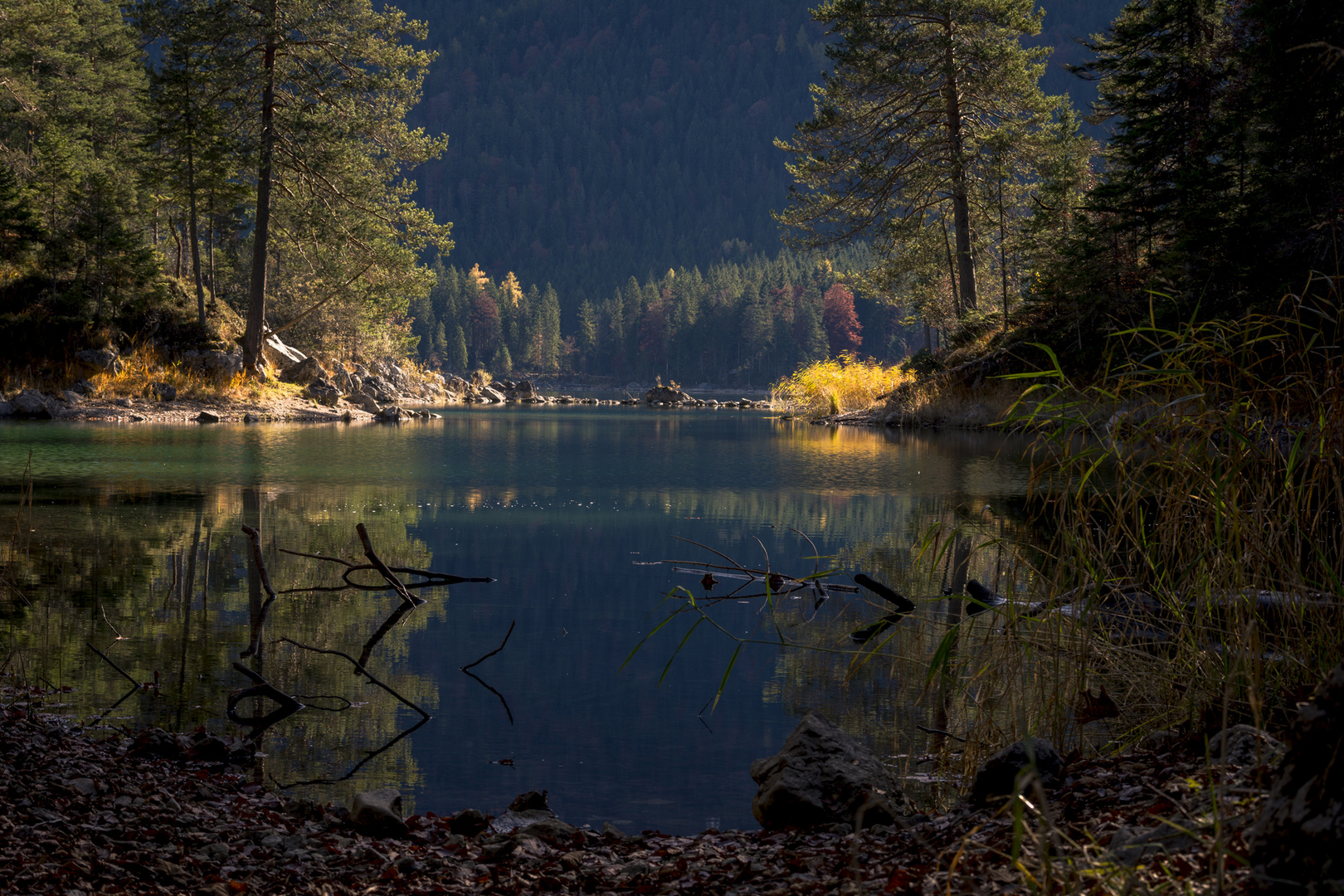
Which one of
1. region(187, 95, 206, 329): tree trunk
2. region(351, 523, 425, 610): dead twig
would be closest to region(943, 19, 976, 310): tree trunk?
region(187, 95, 206, 329): tree trunk

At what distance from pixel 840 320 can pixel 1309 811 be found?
119653 mm

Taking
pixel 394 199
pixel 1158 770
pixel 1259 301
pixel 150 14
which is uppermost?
pixel 150 14

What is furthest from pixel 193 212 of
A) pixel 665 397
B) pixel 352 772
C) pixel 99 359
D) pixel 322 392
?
pixel 665 397

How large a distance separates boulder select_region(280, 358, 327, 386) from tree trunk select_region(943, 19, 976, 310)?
856 inches

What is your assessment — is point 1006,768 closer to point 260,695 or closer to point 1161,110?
point 260,695

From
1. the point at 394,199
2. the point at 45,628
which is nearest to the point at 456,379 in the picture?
the point at 394,199

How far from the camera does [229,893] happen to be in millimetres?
2961

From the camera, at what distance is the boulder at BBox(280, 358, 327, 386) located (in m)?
34.4

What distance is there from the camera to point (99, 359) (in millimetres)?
27016

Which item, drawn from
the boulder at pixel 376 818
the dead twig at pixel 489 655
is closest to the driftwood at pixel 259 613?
the dead twig at pixel 489 655

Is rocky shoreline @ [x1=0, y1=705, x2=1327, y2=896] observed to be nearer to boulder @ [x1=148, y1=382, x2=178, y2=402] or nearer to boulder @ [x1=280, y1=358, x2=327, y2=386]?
boulder @ [x1=148, y1=382, x2=178, y2=402]

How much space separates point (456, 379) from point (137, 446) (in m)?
50.7

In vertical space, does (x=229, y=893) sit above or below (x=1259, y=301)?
below

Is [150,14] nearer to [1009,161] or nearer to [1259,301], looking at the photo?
[1009,161]
